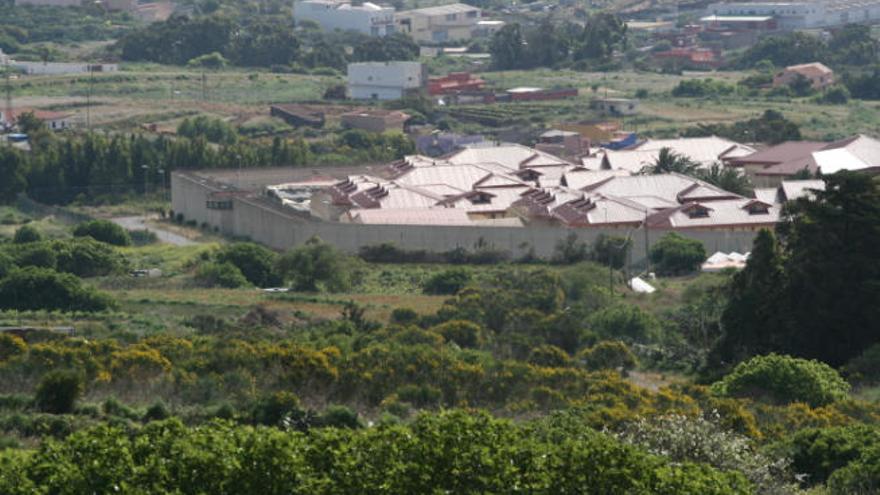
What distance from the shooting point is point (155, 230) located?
184ft

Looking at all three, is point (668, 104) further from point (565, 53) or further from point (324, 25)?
point (324, 25)

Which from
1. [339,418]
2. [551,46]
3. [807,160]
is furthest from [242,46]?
[339,418]

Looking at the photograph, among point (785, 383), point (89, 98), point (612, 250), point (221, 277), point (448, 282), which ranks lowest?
point (89, 98)

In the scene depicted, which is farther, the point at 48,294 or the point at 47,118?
the point at 47,118

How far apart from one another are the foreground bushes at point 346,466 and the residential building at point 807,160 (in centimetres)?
3419

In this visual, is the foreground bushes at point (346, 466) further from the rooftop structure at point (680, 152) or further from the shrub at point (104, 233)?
the rooftop structure at point (680, 152)

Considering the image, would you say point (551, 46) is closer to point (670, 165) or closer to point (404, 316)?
point (670, 165)

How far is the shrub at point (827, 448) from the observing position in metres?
26.3

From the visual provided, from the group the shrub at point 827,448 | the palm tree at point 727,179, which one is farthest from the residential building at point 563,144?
the shrub at point 827,448

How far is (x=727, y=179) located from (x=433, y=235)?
8999 mm

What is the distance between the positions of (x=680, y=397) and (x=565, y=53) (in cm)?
6970

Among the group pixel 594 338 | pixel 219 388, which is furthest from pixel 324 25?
pixel 219 388

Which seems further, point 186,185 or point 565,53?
point 565,53

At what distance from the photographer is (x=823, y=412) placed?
29672mm
